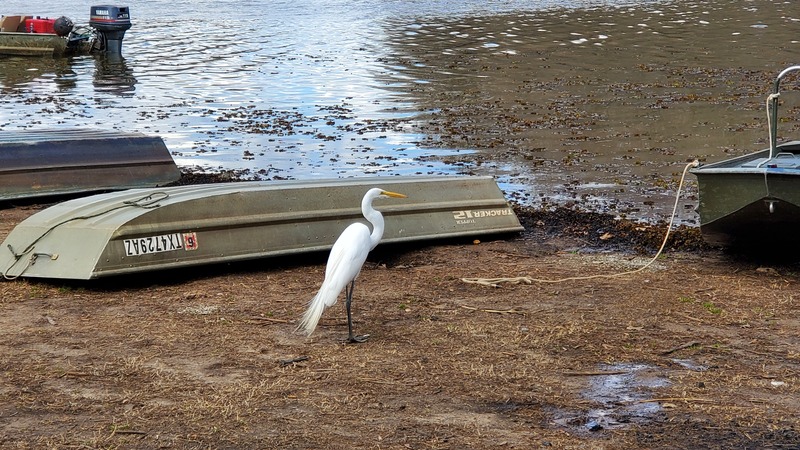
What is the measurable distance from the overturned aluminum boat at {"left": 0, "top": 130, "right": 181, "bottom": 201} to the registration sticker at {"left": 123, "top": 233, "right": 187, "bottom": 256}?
12.4 feet

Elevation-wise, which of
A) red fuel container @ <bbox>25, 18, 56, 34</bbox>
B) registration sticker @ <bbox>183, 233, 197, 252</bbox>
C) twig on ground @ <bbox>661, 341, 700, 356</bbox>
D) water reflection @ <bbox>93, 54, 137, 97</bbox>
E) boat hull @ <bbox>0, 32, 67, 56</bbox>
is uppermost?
red fuel container @ <bbox>25, 18, 56, 34</bbox>

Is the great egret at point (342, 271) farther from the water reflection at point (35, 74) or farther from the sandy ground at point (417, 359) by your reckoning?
the water reflection at point (35, 74)

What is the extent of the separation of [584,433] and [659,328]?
2095 millimetres

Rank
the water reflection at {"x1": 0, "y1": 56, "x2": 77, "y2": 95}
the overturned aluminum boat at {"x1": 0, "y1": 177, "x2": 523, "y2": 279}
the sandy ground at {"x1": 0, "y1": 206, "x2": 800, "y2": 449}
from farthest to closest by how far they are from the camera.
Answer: the water reflection at {"x1": 0, "y1": 56, "x2": 77, "y2": 95}
the overturned aluminum boat at {"x1": 0, "y1": 177, "x2": 523, "y2": 279}
the sandy ground at {"x1": 0, "y1": 206, "x2": 800, "y2": 449}

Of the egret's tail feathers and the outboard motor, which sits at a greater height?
the outboard motor

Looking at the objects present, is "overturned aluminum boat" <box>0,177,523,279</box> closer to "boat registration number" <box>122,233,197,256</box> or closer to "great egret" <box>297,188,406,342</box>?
Result: "boat registration number" <box>122,233,197,256</box>

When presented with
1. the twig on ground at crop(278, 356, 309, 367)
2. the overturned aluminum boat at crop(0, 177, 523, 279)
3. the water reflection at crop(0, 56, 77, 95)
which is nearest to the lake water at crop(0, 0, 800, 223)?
the water reflection at crop(0, 56, 77, 95)

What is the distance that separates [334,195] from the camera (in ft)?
31.0

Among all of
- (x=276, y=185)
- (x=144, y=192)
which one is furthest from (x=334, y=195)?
(x=144, y=192)

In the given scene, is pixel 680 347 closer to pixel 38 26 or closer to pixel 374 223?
pixel 374 223

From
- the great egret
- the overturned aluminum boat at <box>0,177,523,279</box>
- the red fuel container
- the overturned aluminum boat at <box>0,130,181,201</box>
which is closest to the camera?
the great egret

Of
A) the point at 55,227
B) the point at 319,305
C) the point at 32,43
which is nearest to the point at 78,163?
the point at 55,227

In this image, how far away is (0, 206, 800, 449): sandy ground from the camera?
530 cm

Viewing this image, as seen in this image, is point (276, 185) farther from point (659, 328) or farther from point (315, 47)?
point (315, 47)
